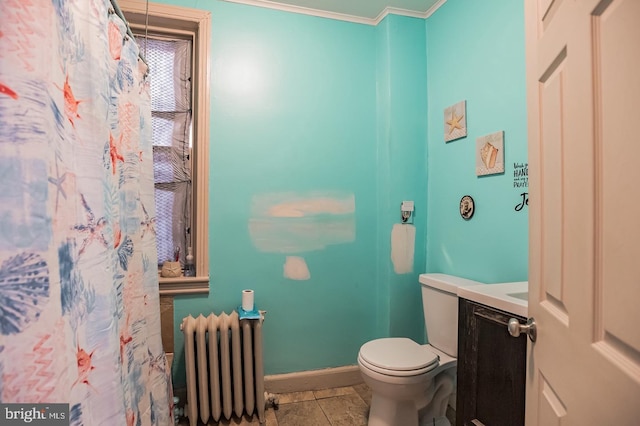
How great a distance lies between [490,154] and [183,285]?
1.84 metres

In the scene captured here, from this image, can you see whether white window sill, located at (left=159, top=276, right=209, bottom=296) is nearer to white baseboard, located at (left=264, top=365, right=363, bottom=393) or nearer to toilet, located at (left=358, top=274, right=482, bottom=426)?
white baseboard, located at (left=264, top=365, right=363, bottom=393)

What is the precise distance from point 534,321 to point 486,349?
1.35 feet

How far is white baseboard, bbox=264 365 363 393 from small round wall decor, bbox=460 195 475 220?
1.22 meters

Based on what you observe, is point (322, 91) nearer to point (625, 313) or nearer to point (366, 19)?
point (366, 19)

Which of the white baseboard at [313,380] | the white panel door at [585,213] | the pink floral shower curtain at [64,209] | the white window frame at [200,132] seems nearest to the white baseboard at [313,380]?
the white baseboard at [313,380]

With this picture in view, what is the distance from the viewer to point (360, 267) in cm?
226

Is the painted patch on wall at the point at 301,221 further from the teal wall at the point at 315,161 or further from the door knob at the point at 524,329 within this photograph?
the door knob at the point at 524,329

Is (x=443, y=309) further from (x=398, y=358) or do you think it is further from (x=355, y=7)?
(x=355, y=7)

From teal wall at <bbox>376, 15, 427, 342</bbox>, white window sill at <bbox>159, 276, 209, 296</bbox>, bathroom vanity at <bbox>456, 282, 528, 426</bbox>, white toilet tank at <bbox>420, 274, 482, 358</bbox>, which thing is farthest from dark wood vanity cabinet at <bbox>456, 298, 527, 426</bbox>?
white window sill at <bbox>159, 276, 209, 296</bbox>

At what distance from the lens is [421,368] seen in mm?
1521

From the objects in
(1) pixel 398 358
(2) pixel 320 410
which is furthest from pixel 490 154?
(2) pixel 320 410

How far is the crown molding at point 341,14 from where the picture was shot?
2.06 meters

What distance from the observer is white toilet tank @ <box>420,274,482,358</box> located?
172 cm

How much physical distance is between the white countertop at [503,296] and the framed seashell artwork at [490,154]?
609 mm
